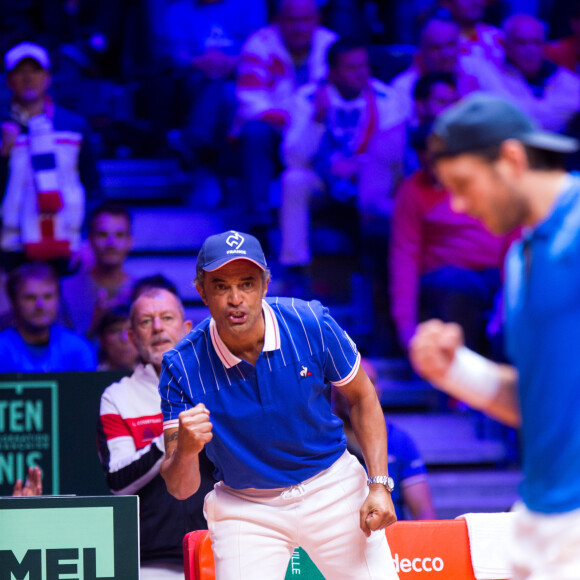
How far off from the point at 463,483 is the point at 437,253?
1.31 meters

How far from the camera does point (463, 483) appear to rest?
18.1ft

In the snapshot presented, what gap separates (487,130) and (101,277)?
404cm

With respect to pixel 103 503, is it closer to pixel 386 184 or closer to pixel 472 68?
pixel 386 184

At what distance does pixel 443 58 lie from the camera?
5.91m

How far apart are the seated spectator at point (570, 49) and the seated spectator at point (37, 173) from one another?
312 cm

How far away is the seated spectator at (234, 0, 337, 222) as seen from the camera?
19.6 ft

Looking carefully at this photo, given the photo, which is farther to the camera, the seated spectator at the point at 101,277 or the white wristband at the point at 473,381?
the seated spectator at the point at 101,277

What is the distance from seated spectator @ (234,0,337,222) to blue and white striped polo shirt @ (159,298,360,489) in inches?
117

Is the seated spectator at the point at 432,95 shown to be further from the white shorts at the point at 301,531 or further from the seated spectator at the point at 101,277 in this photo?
the white shorts at the point at 301,531

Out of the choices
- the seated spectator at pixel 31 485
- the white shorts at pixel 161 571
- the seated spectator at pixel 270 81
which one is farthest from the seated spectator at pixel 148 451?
the seated spectator at pixel 270 81

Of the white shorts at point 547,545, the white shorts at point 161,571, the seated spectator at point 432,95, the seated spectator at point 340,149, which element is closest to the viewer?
the white shorts at point 547,545

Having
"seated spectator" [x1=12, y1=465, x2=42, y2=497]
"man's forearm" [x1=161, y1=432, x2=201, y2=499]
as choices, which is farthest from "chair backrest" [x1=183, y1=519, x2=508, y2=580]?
"seated spectator" [x1=12, y1=465, x2=42, y2=497]

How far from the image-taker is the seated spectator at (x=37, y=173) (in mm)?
5633

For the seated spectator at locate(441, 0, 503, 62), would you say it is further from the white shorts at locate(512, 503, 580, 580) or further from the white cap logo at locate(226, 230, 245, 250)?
the white shorts at locate(512, 503, 580, 580)
